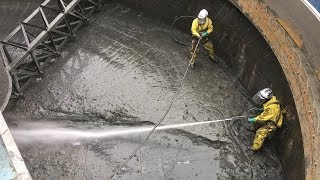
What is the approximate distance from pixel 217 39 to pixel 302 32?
9.27ft

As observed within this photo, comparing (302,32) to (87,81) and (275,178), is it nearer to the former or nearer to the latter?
(275,178)

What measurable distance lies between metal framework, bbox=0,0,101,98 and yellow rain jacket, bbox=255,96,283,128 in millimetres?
6139

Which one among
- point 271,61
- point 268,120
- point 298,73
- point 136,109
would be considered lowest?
point 136,109

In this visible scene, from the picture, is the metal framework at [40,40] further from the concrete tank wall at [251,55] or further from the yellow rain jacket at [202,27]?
the yellow rain jacket at [202,27]

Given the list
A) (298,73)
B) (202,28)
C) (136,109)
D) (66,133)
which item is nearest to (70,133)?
(66,133)

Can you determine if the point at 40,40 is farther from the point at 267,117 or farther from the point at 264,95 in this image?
the point at 267,117

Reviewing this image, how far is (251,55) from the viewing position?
10141mm

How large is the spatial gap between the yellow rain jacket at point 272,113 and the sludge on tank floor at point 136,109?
1066 millimetres

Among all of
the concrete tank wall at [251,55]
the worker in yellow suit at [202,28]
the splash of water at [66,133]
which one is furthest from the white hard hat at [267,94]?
the splash of water at [66,133]

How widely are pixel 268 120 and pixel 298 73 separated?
4.04 feet

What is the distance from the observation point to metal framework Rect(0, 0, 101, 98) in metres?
10.0

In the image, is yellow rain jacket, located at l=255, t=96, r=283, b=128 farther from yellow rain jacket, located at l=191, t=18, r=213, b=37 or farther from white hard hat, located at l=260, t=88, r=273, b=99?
yellow rain jacket, located at l=191, t=18, r=213, b=37

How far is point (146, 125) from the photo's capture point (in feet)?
32.0

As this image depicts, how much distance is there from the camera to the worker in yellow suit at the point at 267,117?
8.52m
